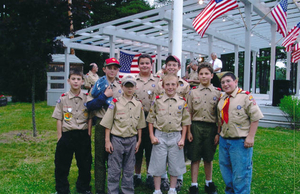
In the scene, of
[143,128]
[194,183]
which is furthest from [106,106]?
[194,183]

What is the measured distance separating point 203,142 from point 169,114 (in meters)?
0.64

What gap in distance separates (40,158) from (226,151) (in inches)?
147

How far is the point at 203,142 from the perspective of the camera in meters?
3.31

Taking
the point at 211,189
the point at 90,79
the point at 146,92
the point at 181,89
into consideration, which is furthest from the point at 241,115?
the point at 90,79

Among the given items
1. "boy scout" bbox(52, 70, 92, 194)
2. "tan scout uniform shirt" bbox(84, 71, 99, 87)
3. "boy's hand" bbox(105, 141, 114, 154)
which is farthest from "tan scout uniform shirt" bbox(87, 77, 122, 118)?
"tan scout uniform shirt" bbox(84, 71, 99, 87)

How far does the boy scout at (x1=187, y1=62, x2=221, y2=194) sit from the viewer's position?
329cm

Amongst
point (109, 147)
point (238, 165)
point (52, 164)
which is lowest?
point (52, 164)

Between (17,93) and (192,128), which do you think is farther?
(17,93)

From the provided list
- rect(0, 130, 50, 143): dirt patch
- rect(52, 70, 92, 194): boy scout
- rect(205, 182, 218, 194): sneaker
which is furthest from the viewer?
rect(0, 130, 50, 143): dirt patch

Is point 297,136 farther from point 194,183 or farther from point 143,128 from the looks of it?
point 143,128

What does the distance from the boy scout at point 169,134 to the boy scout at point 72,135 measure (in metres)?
0.91

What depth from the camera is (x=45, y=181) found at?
3.78m

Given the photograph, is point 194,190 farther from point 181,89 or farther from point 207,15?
point 207,15

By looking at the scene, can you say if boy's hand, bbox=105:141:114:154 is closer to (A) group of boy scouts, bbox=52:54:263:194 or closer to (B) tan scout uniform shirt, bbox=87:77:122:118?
(A) group of boy scouts, bbox=52:54:263:194
